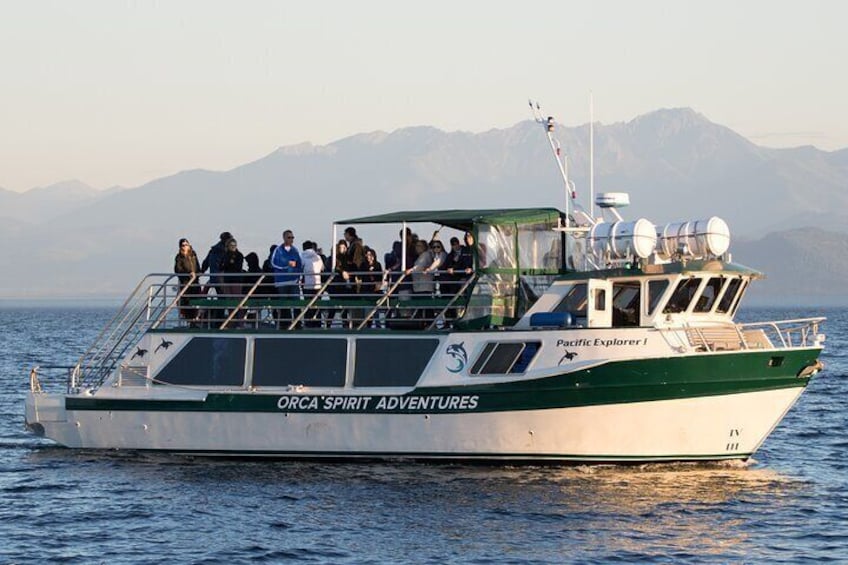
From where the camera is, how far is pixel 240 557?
2278 cm

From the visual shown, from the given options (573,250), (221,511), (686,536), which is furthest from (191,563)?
(573,250)

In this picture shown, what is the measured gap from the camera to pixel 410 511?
2569cm

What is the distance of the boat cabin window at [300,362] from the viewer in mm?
30328

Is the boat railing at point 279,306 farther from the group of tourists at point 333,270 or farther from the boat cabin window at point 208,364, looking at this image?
the boat cabin window at point 208,364

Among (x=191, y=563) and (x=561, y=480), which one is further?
(x=561, y=480)

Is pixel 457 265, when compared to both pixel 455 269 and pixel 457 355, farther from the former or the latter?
pixel 457 355

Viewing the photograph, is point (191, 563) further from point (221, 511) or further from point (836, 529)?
point (836, 529)

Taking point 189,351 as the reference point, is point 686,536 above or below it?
below

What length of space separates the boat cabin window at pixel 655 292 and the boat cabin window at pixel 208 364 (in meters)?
8.07

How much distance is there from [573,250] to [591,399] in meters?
4.66

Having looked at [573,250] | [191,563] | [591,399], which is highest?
[573,250]

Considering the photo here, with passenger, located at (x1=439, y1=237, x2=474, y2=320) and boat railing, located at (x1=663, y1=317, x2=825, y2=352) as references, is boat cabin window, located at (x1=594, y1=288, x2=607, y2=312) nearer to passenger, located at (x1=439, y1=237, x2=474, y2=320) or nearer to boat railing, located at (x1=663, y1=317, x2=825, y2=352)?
boat railing, located at (x1=663, y1=317, x2=825, y2=352)

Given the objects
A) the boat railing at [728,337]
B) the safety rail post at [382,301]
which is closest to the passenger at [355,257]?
the safety rail post at [382,301]

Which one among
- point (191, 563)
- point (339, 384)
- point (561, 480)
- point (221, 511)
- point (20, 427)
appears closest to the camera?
point (191, 563)
